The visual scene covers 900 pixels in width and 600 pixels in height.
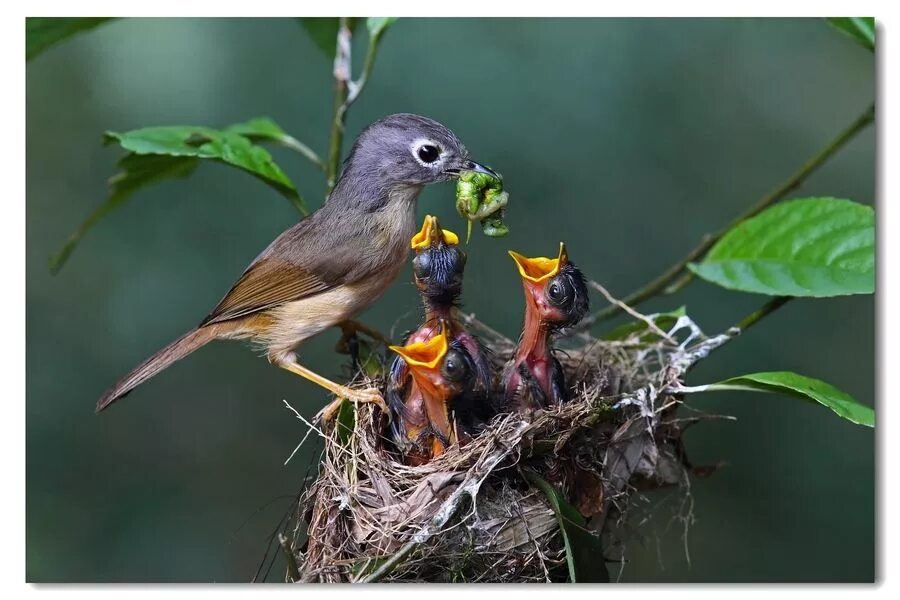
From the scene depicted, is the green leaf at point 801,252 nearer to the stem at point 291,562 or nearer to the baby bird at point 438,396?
the baby bird at point 438,396

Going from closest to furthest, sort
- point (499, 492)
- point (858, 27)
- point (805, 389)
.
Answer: point (805, 389), point (499, 492), point (858, 27)

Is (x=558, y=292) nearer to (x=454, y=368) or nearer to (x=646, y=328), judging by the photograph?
(x=454, y=368)

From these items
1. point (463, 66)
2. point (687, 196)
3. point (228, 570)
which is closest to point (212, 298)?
point (228, 570)

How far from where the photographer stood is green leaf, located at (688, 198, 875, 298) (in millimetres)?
1982

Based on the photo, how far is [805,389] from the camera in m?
1.70

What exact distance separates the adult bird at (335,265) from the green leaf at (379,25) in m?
0.22

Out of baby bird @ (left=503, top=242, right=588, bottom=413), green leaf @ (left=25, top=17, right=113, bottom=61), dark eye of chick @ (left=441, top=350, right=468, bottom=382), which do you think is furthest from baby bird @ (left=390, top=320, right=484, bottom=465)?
green leaf @ (left=25, top=17, right=113, bottom=61)

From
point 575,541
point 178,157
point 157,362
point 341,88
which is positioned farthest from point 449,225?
point 575,541

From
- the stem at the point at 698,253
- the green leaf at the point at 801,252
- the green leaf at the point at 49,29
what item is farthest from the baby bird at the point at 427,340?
the green leaf at the point at 49,29

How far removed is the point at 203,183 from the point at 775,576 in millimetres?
1852

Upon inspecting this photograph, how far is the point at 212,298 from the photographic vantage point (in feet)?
8.50

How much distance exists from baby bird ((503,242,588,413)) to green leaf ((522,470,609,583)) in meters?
0.19

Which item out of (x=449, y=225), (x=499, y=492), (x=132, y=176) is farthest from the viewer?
(x=449, y=225)

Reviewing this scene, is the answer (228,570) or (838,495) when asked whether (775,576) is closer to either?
(838,495)
